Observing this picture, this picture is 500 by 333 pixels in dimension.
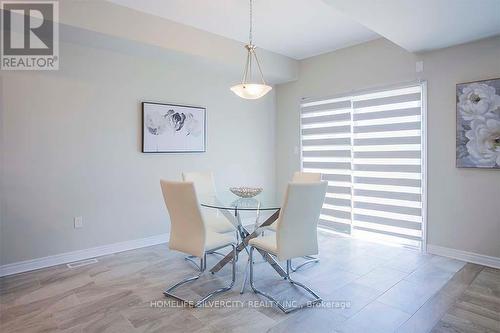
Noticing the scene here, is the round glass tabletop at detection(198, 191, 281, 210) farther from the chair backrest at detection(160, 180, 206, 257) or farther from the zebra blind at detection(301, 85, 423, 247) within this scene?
the zebra blind at detection(301, 85, 423, 247)

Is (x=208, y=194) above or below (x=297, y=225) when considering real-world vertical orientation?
above

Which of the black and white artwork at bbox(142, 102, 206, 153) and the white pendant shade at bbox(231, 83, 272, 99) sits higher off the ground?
the white pendant shade at bbox(231, 83, 272, 99)

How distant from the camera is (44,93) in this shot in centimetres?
316

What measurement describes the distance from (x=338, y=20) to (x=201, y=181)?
2.43 metres

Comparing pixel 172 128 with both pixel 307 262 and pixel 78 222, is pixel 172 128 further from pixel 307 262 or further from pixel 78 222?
pixel 307 262

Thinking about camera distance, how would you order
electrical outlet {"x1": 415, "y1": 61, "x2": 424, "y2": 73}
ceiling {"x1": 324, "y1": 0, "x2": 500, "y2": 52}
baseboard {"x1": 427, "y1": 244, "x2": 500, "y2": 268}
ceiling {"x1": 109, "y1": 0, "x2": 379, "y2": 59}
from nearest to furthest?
ceiling {"x1": 324, "y1": 0, "x2": 500, "y2": 52} → ceiling {"x1": 109, "y1": 0, "x2": 379, "y2": 59} → baseboard {"x1": 427, "y1": 244, "x2": 500, "y2": 268} → electrical outlet {"x1": 415, "y1": 61, "x2": 424, "y2": 73}

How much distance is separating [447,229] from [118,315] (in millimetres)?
3512

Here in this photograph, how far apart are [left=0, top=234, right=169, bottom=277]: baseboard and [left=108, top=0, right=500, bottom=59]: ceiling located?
2.67 meters

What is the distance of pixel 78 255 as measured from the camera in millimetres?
3398

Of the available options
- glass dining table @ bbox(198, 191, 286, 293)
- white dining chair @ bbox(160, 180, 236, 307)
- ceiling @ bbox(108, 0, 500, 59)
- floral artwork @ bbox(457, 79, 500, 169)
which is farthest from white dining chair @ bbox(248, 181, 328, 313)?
floral artwork @ bbox(457, 79, 500, 169)

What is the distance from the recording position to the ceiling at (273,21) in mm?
3109

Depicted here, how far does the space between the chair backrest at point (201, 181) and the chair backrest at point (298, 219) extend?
4.84ft

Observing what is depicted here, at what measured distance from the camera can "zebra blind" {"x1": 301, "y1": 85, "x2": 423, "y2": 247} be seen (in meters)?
3.78

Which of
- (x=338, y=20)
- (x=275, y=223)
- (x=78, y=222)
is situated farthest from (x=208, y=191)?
(x=338, y=20)
